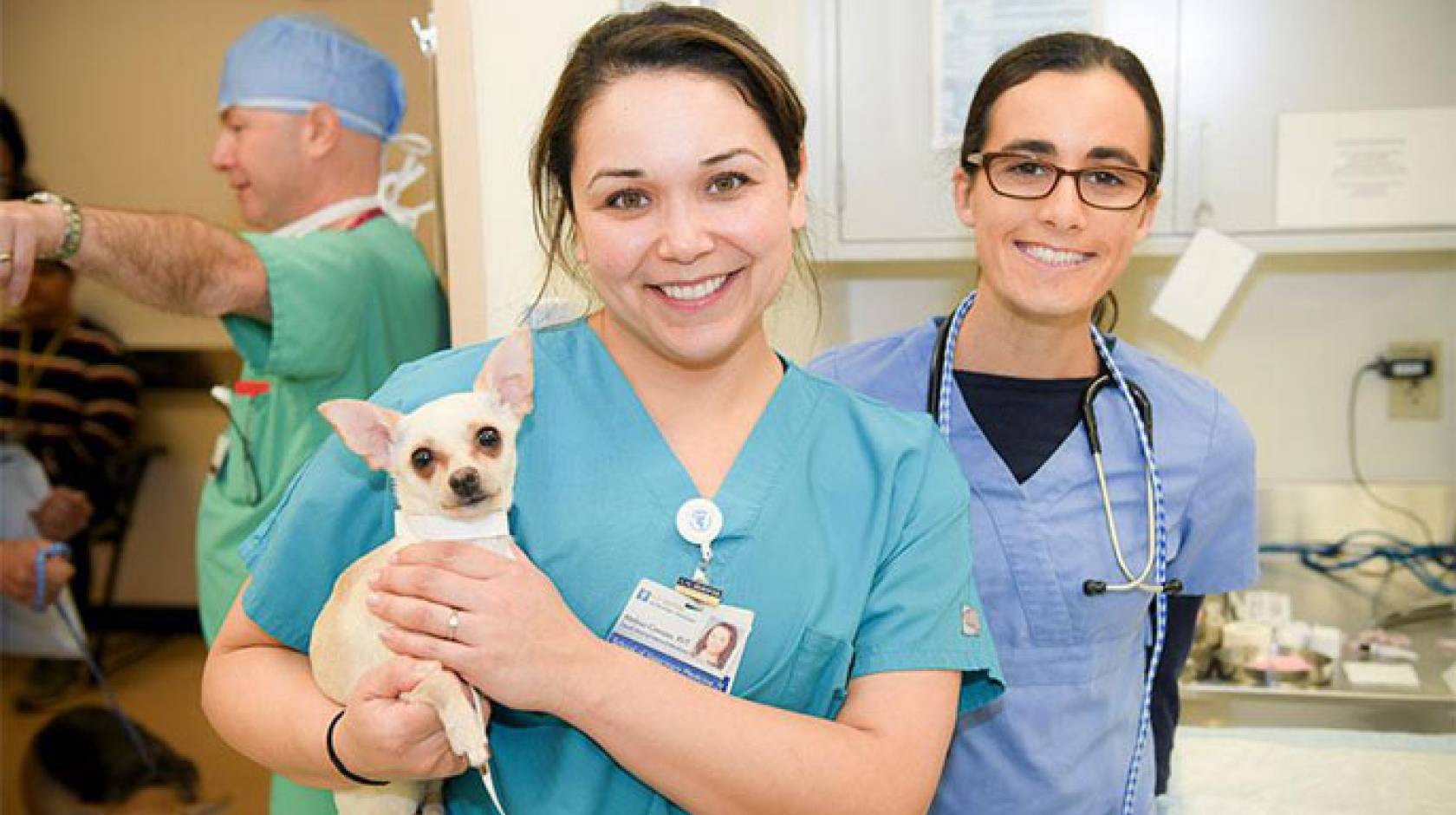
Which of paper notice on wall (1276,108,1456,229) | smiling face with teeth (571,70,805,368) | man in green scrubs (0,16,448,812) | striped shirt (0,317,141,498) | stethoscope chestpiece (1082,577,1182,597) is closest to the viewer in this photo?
smiling face with teeth (571,70,805,368)

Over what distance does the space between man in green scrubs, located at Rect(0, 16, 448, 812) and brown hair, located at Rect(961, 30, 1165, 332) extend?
36.2 inches

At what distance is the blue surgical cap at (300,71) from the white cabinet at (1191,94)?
2.75 ft

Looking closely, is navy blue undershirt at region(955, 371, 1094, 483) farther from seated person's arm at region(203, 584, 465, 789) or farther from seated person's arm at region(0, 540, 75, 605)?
seated person's arm at region(0, 540, 75, 605)

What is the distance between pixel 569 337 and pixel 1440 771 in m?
1.40

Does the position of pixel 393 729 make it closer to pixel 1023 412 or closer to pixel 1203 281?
pixel 1023 412

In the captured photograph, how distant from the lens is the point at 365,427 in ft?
2.81

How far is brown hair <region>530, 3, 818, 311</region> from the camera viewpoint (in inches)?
37.3

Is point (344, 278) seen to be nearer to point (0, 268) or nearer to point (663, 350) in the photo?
point (0, 268)

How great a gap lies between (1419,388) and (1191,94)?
884 millimetres

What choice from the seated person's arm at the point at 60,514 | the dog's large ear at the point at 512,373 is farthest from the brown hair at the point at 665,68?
the seated person's arm at the point at 60,514

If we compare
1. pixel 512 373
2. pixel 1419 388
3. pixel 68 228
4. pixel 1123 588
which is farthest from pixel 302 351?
pixel 1419 388

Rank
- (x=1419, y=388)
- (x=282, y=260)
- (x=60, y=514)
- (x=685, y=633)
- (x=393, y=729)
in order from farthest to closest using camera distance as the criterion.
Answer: (x=60, y=514), (x=1419, y=388), (x=282, y=260), (x=685, y=633), (x=393, y=729)

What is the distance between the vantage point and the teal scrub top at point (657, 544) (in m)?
0.94

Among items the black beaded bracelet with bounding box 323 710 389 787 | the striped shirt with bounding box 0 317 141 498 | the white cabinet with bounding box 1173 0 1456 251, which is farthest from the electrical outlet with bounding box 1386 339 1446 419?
the striped shirt with bounding box 0 317 141 498
